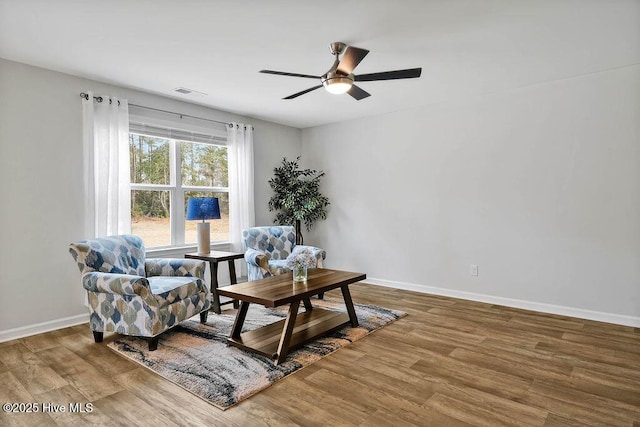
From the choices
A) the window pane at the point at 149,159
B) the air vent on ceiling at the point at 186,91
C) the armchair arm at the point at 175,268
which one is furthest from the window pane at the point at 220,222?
the air vent on ceiling at the point at 186,91

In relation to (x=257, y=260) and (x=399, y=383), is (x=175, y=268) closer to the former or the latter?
(x=257, y=260)

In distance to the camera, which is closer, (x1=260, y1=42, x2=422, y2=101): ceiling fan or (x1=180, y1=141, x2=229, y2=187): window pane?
(x1=260, y1=42, x2=422, y2=101): ceiling fan

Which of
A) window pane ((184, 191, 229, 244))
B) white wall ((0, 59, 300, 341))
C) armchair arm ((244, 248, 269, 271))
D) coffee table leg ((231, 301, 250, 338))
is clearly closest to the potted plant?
window pane ((184, 191, 229, 244))

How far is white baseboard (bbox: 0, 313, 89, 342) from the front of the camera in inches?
124

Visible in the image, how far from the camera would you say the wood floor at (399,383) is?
6.55 feet

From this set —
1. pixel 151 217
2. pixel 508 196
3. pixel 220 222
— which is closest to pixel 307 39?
pixel 151 217

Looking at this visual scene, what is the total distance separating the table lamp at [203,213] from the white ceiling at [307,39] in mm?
1223

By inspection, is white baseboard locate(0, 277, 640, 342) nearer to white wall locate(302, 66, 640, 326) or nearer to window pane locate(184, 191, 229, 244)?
white wall locate(302, 66, 640, 326)

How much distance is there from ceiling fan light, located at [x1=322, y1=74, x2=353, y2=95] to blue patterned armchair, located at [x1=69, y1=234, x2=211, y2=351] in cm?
199

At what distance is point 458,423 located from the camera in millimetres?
1938

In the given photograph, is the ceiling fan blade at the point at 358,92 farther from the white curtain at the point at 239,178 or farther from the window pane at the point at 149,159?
the window pane at the point at 149,159

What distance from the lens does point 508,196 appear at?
13.6 ft

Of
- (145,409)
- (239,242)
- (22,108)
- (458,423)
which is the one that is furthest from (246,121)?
(458,423)

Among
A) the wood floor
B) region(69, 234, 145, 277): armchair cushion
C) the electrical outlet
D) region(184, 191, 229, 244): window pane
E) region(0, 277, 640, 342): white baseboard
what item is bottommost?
the wood floor
